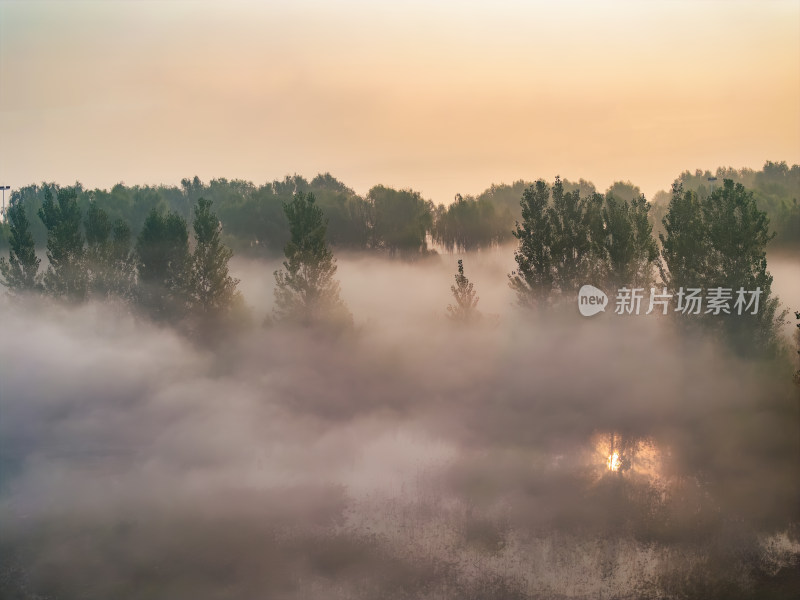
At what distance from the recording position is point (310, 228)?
5397 cm

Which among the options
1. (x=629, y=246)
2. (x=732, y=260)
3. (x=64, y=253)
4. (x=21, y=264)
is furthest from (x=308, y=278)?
(x=732, y=260)

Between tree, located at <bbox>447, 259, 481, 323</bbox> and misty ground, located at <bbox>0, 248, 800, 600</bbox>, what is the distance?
3.25 metres

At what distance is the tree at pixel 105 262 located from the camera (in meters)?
56.9

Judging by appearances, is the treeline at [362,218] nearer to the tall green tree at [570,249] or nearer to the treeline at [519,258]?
the treeline at [519,258]

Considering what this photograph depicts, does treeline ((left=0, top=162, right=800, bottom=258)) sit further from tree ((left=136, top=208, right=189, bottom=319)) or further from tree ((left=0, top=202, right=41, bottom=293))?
tree ((left=136, top=208, right=189, bottom=319))

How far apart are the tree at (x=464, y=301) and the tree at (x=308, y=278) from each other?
8093mm

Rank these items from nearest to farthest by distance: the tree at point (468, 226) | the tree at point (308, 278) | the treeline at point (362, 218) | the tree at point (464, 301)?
1. the tree at point (464, 301)
2. the tree at point (308, 278)
3. the treeline at point (362, 218)
4. the tree at point (468, 226)

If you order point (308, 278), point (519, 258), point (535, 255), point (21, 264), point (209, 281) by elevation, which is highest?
point (535, 255)

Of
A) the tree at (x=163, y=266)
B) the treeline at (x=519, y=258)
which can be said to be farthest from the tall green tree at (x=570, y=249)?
the tree at (x=163, y=266)

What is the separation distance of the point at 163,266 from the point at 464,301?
2066 cm

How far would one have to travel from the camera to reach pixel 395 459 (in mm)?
39344

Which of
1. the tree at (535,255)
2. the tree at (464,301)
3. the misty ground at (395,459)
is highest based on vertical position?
the tree at (535,255)

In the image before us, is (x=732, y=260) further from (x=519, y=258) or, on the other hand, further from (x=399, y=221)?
(x=399, y=221)

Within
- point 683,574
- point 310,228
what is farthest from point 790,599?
point 310,228
